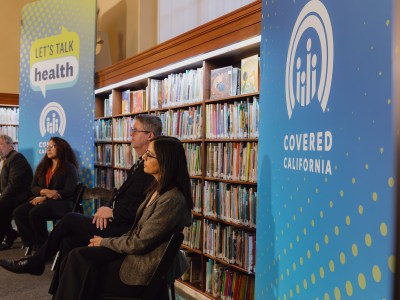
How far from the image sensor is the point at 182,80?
13.5 ft

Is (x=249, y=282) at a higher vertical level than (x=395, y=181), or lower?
lower

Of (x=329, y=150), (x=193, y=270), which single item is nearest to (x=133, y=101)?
(x=193, y=270)

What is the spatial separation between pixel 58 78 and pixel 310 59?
15.3ft

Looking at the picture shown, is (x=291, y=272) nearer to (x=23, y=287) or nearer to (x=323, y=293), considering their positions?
(x=323, y=293)

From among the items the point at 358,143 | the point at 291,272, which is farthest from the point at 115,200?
the point at 358,143

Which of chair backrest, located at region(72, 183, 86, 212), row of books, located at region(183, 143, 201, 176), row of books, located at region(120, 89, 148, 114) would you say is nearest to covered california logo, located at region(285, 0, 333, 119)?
row of books, located at region(183, 143, 201, 176)

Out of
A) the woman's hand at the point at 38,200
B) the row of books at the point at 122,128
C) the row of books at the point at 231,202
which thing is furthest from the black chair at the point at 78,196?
the row of books at the point at 231,202

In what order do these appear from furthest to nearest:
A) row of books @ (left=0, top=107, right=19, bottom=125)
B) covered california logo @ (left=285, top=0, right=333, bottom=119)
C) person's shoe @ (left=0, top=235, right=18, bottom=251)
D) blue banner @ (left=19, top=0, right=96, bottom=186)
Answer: row of books @ (left=0, top=107, right=19, bottom=125)
person's shoe @ (left=0, top=235, right=18, bottom=251)
blue banner @ (left=19, top=0, right=96, bottom=186)
covered california logo @ (left=285, top=0, right=333, bottom=119)

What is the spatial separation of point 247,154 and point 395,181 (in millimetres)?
2392

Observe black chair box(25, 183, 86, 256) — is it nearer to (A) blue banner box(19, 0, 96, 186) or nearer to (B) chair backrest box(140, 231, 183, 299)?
(A) blue banner box(19, 0, 96, 186)

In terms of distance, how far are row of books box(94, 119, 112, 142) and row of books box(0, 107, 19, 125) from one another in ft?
8.86

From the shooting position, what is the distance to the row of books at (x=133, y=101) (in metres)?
4.90

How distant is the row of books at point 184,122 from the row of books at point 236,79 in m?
0.29

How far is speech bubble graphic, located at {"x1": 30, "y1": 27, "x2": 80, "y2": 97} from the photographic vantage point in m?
5.33
